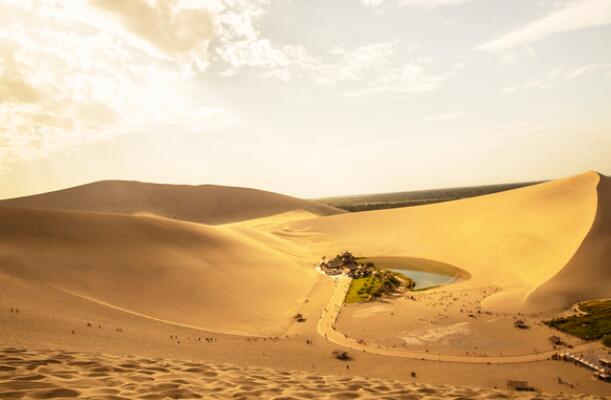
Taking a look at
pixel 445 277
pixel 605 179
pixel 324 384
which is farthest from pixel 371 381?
pixel 605 179

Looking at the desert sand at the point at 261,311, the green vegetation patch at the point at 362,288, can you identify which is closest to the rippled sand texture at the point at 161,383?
the desert sand at the point at 261,311

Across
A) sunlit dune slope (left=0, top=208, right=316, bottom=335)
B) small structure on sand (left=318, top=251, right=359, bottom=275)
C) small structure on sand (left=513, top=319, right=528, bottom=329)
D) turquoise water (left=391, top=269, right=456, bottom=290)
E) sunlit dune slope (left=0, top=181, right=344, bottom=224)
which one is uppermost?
sunlit dune slope (left=0, top=181, right=344, bottom=224)

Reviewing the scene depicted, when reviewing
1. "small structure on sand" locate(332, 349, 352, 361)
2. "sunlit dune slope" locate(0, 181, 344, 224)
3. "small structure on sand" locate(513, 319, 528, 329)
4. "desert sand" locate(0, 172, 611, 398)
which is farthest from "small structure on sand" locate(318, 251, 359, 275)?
"sunlit dune slope" locate(0, 181, 344, 224)

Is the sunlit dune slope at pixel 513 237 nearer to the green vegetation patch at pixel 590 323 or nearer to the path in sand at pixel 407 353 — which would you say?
the green vegetation patch at pixel 590 323

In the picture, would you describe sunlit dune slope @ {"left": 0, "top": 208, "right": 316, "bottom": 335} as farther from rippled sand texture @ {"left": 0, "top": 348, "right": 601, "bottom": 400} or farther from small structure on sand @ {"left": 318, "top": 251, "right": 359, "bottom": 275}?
rippled sand texture @ {"left": 0, "top": 348, "right": 601, "bottom": 400}

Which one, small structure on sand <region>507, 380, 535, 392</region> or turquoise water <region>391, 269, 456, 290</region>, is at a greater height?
small structure on sand <region>507, 380, 535, 392</region>

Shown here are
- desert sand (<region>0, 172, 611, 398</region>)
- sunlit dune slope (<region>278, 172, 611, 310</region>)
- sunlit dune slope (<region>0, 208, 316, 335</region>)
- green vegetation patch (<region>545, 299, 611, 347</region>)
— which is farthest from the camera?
sunlit dune slope (<region>278, 172, 611, 310</region>)
